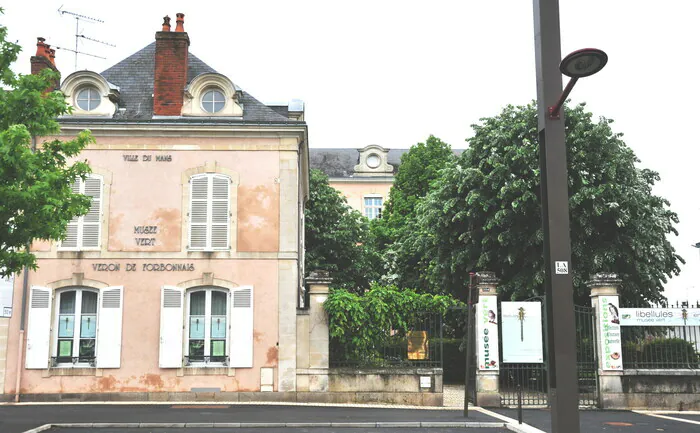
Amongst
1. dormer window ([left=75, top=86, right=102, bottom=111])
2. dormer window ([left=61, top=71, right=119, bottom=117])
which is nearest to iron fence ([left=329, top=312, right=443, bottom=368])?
dormer window ([left=61, top=71, right=119, bottom=117])

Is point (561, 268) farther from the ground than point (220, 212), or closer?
closer

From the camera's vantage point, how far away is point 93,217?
59.9 feet

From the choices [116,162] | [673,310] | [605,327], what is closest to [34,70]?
[116,162]

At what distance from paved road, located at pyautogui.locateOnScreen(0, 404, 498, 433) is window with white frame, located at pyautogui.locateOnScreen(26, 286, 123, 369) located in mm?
1364

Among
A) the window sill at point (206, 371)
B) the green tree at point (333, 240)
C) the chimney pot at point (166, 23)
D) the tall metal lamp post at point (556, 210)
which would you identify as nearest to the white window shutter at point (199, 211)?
the window sill at point (206, 371)

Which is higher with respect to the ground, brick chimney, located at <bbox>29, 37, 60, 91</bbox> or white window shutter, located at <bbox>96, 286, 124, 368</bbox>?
brick chimney, located at <bbox>29, 37, 60, 91</bbox>

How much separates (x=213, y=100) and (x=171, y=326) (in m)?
5.88

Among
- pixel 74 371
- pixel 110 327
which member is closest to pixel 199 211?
pixel 110 327

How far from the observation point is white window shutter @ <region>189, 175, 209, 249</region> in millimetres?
18266

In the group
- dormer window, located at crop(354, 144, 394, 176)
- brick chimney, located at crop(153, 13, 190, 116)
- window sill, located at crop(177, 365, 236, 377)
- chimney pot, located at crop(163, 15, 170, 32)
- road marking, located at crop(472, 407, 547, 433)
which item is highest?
dormer window, located at crop(354, 144, 394, 176)

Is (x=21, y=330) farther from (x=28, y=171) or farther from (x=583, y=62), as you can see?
(x=583, y=62)

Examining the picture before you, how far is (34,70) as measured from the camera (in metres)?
19.6

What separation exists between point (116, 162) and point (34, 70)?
12.2 ft

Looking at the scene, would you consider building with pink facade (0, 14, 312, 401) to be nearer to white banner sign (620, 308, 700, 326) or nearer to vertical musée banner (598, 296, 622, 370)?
vertical musée banner (598, 296, 622, 370)
